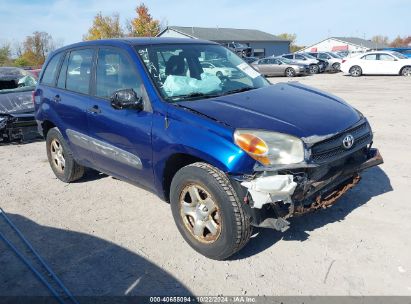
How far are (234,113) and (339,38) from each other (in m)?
73.1

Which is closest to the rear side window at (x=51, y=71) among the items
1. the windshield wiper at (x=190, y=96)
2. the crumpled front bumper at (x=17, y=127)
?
the windshield wiper at (x=190, y=96)

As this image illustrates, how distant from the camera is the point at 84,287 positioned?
122 inches

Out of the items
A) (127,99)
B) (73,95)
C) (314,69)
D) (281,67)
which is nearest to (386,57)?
(314,69)

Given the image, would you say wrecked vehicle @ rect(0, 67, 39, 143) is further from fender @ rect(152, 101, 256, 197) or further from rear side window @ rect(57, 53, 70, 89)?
fender @ rect(152, 101, 256, 197)

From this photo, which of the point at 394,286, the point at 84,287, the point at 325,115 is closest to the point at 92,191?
the point at 84,287

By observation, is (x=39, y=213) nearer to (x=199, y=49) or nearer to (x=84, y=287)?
(x=84, y=287)

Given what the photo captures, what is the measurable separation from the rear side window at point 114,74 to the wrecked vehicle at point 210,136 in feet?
0.04

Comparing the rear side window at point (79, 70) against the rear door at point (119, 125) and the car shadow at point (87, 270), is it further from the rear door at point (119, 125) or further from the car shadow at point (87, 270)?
the car shadow at point (87, 270)

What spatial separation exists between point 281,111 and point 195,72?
1.18 metres

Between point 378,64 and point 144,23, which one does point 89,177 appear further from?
point 144,23

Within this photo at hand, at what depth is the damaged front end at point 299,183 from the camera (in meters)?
2.91

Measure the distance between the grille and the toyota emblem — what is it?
0.08ft

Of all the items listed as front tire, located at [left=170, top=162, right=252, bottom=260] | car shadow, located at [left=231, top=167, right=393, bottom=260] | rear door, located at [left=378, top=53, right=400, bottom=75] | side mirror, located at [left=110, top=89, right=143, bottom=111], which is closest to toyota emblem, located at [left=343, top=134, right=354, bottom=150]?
car shadow, located at [left=231, top=167, right=393, bottom=260]

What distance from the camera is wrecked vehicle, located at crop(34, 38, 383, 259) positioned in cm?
300
